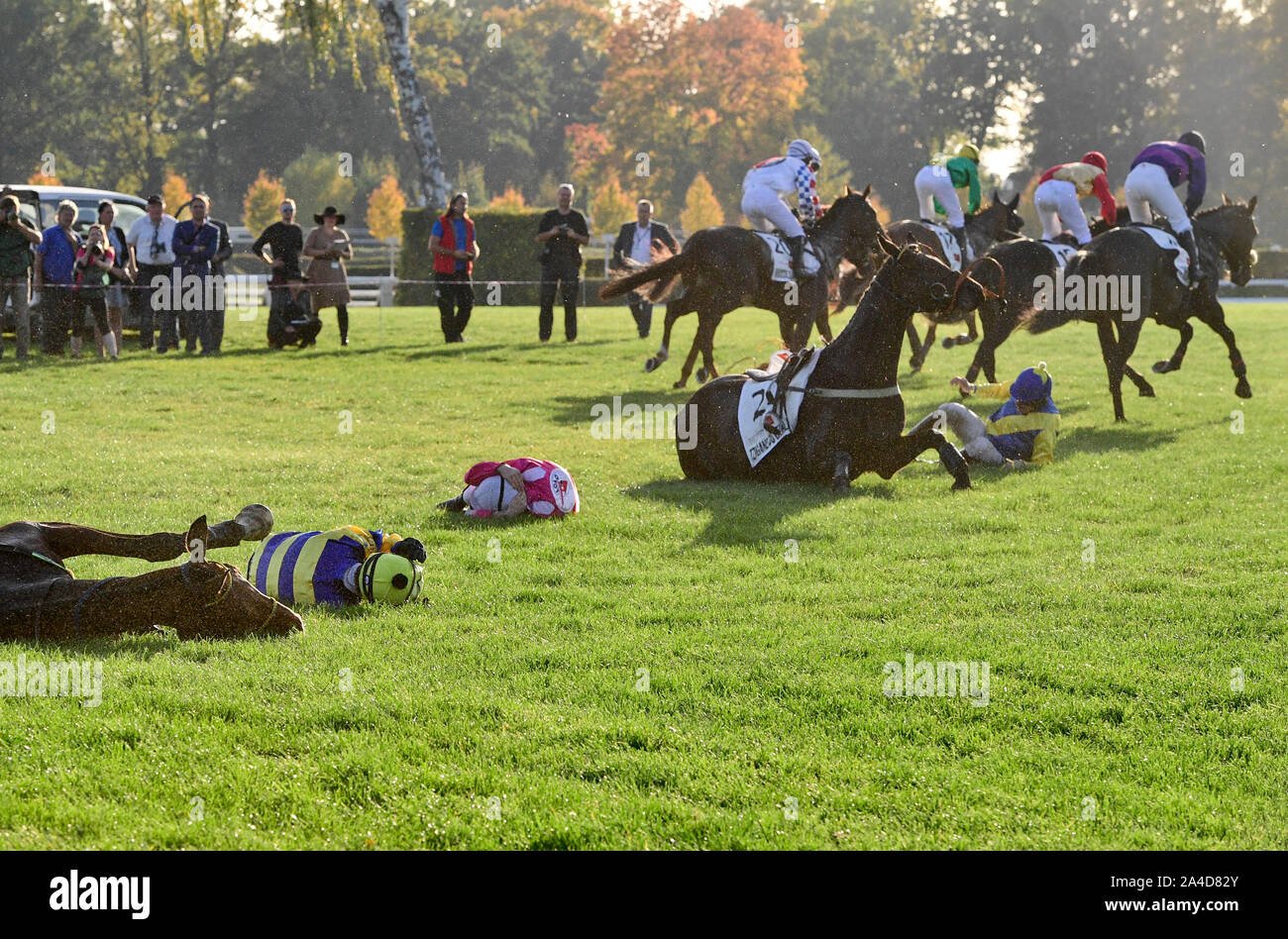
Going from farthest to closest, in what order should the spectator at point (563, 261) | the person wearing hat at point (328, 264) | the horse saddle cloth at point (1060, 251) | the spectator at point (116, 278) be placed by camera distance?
the spectator at point (563, 261)
the person wearing hat at point (328, 264)
the spectator at point (116, 278)
the horse saddle cloth at point (1060, 251)

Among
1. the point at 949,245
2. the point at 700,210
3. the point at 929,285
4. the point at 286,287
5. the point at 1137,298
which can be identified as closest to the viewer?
the point at 929,285

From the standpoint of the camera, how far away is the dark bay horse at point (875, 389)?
372 inches

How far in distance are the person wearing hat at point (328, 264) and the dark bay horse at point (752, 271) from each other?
7.31 metres

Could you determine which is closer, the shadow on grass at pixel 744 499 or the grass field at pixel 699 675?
the grass field at pixel 699 675

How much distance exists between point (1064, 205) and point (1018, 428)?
17.7 ft

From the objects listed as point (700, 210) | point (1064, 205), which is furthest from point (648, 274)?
point (700, 210)

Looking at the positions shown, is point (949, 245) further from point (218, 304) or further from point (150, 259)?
point (150, 259)

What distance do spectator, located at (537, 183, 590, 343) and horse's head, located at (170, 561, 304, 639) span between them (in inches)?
668

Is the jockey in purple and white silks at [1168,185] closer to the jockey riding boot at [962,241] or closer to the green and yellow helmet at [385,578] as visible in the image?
the jockey riding boot at [962,241]

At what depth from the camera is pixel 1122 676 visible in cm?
544

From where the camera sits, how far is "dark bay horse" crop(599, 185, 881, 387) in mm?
15539

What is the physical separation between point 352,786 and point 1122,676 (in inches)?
117

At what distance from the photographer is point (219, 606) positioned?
5641 millimetres

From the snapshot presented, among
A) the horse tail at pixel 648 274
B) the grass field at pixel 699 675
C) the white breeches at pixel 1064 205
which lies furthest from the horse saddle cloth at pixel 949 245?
the grass field at pixel 699 675
